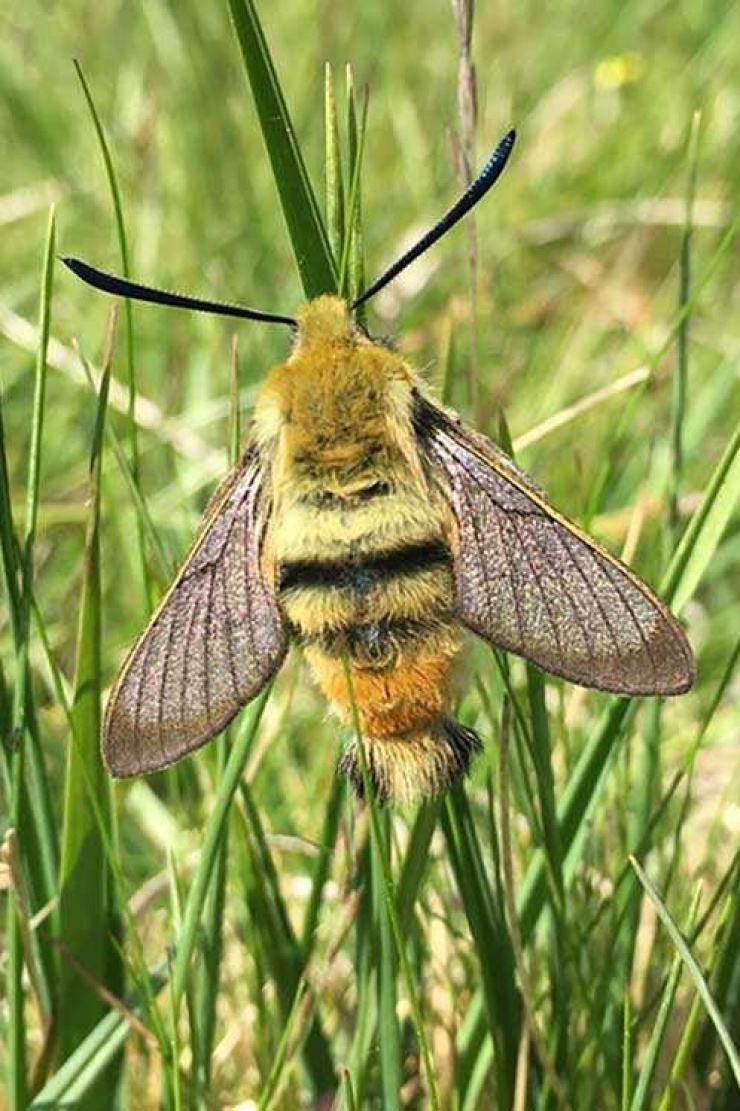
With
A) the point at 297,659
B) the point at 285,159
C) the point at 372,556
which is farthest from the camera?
the point at 297,659

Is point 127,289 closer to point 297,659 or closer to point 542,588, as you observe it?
point 542,588

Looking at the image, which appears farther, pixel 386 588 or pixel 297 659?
Result: pixel 297 659

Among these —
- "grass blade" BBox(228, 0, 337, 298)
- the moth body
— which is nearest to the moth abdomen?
the moth body

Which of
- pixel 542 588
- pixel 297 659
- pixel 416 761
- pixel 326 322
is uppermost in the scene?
pixel 326 322

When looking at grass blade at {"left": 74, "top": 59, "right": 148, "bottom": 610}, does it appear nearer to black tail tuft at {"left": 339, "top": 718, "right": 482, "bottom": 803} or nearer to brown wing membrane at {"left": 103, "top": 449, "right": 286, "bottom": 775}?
brown wing membrane at {"left": 103, "top": 449, "right": 286, "bottom": 775}

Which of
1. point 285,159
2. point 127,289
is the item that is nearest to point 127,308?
point 127,289

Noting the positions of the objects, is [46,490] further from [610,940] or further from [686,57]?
[686,57]
